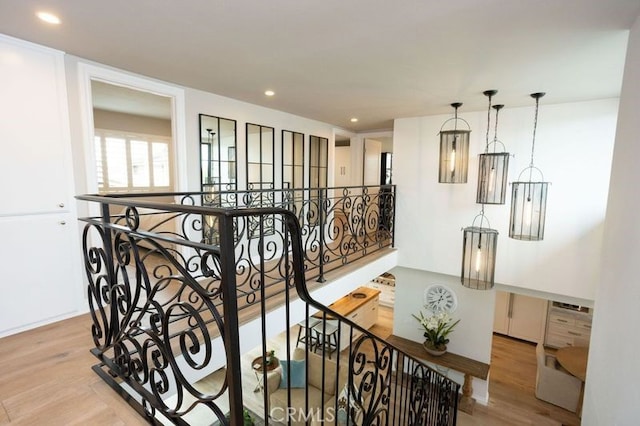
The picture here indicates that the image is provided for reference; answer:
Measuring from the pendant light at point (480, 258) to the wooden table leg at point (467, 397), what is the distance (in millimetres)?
2134

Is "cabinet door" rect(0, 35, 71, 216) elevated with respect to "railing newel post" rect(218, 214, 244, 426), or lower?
elevated

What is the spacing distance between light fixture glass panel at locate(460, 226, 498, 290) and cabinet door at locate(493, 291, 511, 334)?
4.75m

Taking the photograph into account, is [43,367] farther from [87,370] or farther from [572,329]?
[572,329]

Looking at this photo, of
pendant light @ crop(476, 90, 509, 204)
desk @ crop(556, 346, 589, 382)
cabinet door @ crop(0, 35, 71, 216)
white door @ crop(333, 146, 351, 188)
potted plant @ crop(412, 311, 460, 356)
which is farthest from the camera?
white door @ crop(333, 146, 351, 188)

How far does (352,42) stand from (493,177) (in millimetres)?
2804

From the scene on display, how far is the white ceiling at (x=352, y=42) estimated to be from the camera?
6.02 ft

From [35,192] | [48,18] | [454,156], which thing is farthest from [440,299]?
[48,18]

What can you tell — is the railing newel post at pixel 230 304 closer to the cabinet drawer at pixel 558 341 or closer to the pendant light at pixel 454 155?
the pendant light at pixel 454 155

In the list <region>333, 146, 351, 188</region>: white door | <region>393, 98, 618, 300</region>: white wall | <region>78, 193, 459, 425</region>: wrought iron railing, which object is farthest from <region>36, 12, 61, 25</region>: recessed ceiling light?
<region>333, 146, 351, 188</region>: white door

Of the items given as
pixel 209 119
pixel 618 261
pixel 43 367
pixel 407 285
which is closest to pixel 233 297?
pixel 43 367

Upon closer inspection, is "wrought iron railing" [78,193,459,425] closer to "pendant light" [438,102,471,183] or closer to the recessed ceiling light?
the recessed ceiling light

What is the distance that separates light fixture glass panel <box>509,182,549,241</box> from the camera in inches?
147

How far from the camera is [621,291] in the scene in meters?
1.79

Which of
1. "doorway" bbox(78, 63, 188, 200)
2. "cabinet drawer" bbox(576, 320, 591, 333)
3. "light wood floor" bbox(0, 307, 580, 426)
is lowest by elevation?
"cabinet drawer" bbox(576, 320, 591, 333)
